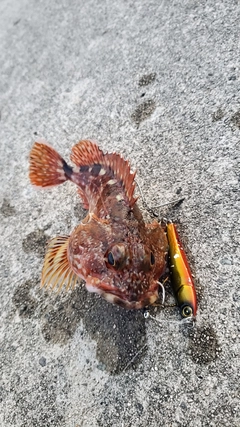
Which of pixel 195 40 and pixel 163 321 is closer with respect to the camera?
pixel 163 321

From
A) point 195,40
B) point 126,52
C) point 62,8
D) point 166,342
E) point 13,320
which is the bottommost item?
point 166,342

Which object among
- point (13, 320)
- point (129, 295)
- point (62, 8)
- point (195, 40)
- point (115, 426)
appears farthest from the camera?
point (62, 8)

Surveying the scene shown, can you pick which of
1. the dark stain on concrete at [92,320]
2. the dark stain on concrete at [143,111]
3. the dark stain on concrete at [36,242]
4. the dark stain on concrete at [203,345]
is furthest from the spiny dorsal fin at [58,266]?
the dark stain on concrete at [143,111]

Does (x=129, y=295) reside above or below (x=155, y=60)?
below

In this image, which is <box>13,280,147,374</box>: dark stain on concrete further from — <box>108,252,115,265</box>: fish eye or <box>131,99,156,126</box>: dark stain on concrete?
<box>131,99,156,126</box>: dark stain on concrete

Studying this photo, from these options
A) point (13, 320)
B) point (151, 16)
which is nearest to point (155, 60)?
point (151, 16)

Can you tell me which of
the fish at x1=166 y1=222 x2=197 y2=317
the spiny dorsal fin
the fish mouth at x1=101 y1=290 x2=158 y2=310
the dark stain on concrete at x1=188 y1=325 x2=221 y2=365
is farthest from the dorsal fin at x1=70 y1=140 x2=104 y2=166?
the dark stain on concrete at x1=188 y1=325 x2=221 y2=365

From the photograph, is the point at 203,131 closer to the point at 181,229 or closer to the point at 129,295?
the point at 181,229

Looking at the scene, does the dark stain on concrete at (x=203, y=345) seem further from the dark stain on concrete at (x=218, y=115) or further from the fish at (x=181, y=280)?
the dark stain on concrete at (x=218, y=115)
